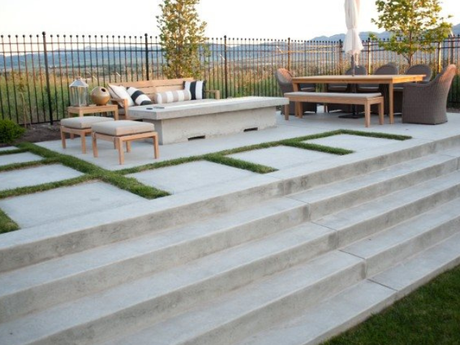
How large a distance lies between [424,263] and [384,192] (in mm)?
1139

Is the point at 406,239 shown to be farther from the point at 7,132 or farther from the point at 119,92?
the point at 7,132

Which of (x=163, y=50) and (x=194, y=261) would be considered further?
(x=163, y=50)

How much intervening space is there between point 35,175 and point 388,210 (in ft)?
12.5

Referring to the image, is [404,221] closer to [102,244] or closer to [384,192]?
[384,192]

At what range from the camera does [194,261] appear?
12.8 ft

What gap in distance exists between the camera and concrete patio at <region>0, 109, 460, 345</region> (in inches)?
128

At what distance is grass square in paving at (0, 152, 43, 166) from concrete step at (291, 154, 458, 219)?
365 centimetres

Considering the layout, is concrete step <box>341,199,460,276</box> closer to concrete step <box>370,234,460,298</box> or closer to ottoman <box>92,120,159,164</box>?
concrete step <box>370,234,460,298</box>

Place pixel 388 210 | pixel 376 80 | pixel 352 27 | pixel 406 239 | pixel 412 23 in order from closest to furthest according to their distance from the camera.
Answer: pixel 406 239
pixel 388 210
pixel 376 80
pixel 352 27
pixel 412 23

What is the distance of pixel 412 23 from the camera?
40.4 ft

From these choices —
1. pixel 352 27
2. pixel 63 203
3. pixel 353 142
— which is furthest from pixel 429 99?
pixel 63 203

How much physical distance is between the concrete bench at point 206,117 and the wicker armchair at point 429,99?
2.12m

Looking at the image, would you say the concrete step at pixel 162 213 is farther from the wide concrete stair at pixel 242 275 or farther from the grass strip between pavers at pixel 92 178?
the grass strip between pavers at pixel 92 178

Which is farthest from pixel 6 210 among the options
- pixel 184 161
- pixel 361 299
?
pixel 361 299
